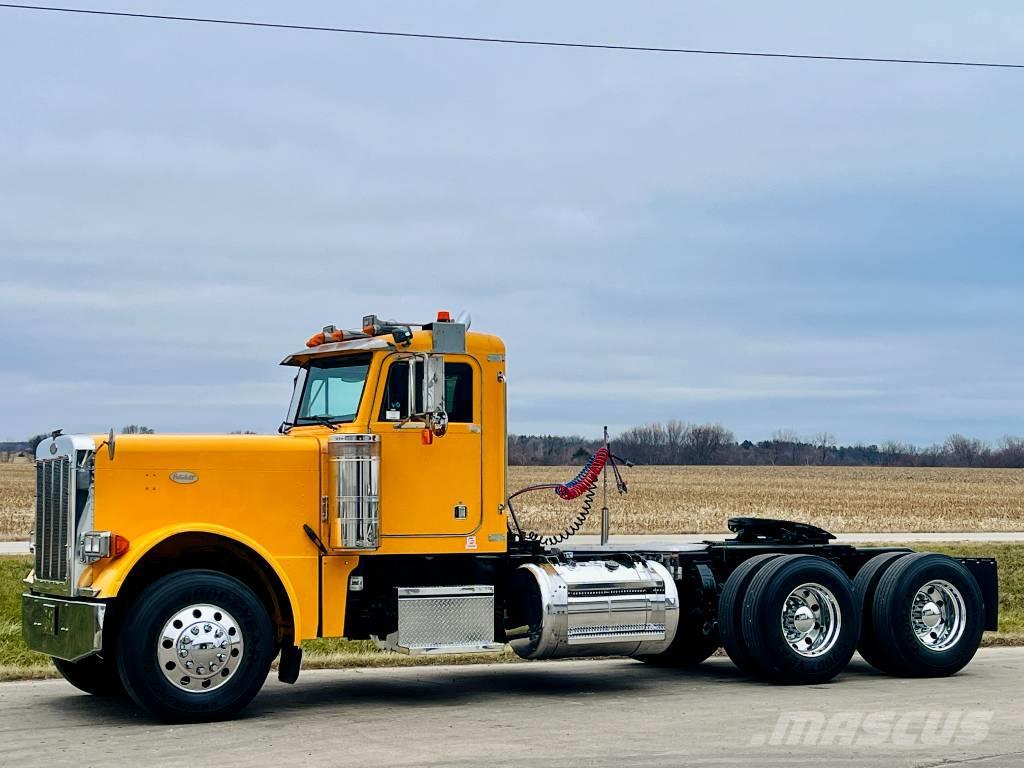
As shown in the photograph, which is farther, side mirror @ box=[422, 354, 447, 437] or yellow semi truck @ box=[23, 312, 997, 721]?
side mirror @ box=[422, 354, 447, 437]

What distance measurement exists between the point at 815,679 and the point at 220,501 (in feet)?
18.4

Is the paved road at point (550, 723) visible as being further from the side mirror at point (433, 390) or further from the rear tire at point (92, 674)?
the side mirror at point (433, 390)

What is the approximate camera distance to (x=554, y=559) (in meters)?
12.7

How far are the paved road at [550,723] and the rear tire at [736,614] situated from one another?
0.25m

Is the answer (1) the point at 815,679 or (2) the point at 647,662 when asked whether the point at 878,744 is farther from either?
(2) the point at 647,662

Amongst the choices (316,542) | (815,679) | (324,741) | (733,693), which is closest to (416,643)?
(316,542)

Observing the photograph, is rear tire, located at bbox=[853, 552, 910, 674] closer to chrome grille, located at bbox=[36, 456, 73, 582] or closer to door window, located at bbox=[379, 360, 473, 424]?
door window, located at bbox=[379, 360, 473, 424]

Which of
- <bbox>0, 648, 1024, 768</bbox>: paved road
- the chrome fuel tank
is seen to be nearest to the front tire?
<bbox>0, 648, 1024, 768</bbox>: paved road

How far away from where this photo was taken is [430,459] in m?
12.0

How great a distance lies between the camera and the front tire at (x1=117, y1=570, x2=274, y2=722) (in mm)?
10469

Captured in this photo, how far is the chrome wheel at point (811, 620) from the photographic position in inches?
514

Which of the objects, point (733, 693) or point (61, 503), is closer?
point (61, 503)

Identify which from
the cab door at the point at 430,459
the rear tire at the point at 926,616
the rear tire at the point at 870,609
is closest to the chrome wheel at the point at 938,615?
the rear tire at the point at 926,616

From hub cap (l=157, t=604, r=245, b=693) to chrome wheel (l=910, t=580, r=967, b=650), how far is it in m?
6.63
